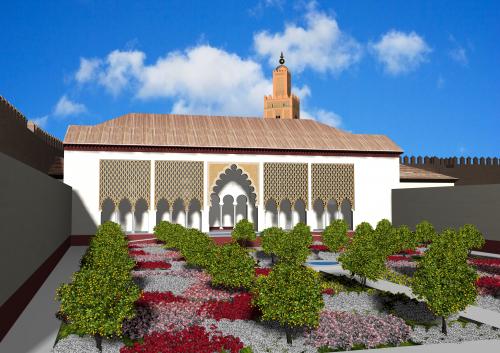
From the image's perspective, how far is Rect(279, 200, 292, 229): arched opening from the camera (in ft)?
106

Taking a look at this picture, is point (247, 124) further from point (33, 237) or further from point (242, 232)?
point (33, 237)

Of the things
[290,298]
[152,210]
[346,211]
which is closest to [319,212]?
[346,211]

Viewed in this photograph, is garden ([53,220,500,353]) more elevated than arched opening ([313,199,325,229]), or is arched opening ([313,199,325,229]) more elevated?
arched opening ([313,199,325,229])

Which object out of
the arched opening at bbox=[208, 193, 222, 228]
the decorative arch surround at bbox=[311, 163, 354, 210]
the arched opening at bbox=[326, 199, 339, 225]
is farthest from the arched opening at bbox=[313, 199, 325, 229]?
the arched opening at bbox=[208, 193, 222, 228]

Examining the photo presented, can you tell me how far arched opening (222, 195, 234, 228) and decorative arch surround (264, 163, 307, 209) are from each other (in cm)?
415

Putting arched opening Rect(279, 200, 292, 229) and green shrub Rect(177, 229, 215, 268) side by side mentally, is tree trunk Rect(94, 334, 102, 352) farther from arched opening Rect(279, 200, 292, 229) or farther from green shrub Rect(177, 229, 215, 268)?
arched opening Rect(279, 200, 292, 229)

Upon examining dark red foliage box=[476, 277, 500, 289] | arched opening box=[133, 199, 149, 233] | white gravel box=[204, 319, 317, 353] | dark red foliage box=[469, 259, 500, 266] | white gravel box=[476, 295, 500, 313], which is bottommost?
white gravel box=[476, 295, 500, 313]

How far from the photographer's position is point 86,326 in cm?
791

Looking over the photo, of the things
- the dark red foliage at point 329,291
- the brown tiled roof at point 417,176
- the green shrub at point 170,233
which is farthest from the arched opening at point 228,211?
the dark red foliage at point 329,291

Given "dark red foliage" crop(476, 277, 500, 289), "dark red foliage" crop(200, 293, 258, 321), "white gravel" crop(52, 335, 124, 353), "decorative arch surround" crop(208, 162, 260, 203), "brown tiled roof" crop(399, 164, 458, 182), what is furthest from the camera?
"brown tiled roof" crop(399, 164, 458, 182)

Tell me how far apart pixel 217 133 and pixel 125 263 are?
60.0 feet

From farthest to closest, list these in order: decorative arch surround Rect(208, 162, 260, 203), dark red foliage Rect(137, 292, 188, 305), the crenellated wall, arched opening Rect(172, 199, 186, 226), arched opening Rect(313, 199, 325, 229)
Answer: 1. the crenellated wall
2. arched opening Rect(313, 199, 325, 229)
3. arched opening Rect(172, 199, 186, 226)
4. decorative arch surround Rect(208, 162, 260, 203)
5. dark red foliage Rect(137, 292, 188, 305)

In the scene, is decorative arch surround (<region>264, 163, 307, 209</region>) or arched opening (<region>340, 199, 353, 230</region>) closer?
decorative arch surround (<region>264, 163, 307, 209</region>)

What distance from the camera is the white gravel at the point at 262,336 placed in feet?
28.2
